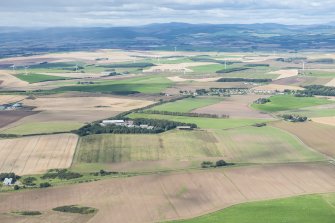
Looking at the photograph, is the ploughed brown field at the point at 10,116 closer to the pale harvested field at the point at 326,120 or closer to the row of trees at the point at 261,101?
the row of trees at the point at 261,101

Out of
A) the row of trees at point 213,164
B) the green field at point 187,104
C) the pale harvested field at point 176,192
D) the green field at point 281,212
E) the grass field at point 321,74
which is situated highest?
the grass field at point 321,74

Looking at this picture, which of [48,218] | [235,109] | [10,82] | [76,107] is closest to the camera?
[48,218]

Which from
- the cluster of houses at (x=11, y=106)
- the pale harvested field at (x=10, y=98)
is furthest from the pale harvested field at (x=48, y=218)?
the pale harvested field at (x=10, y=98)

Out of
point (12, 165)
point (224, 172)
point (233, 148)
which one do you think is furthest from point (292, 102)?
point (12, 165)

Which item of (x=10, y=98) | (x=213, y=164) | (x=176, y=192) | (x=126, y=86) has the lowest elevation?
(x=176, y=192)

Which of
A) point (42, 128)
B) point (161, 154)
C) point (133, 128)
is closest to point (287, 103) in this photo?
point (133, 128)

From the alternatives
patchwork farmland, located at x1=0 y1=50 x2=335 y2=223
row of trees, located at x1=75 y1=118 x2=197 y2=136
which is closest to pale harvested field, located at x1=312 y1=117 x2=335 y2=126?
patchwork farmland, located at x1=0 y1=50 x2=335 y2=223

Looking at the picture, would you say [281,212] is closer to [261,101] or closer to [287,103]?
[287,103]

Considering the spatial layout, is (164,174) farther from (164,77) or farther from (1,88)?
(164,77)
